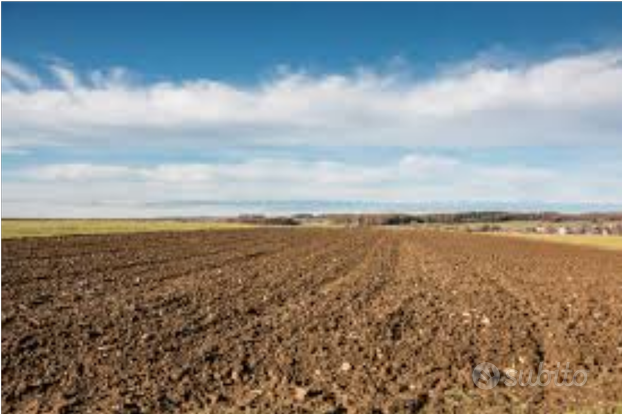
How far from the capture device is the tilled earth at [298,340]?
10734 millimetres

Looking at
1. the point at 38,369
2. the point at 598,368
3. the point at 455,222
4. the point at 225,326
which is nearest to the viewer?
the point at 38,369

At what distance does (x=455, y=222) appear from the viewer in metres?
106

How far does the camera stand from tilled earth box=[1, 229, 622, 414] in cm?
1073

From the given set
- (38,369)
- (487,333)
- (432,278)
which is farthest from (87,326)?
(432,278)

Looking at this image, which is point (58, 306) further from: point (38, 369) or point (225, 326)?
point (38, 369)

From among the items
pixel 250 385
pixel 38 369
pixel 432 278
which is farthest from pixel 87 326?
pixel 432 278

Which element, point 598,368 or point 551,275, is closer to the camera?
point 598,368

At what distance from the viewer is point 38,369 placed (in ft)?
37.1

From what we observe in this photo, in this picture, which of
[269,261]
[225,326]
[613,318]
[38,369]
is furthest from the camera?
[269,261]

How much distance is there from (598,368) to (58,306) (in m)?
10.6

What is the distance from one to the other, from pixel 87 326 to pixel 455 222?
93.1m

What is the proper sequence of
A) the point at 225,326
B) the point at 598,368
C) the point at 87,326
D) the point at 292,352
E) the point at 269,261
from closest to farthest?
the point at 598,368 < the point at 292,352 < the point at 87,326 < the point at 225,326 < the point at 269,261

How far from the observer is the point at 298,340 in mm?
14641

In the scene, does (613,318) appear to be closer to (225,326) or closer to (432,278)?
(225,326)
